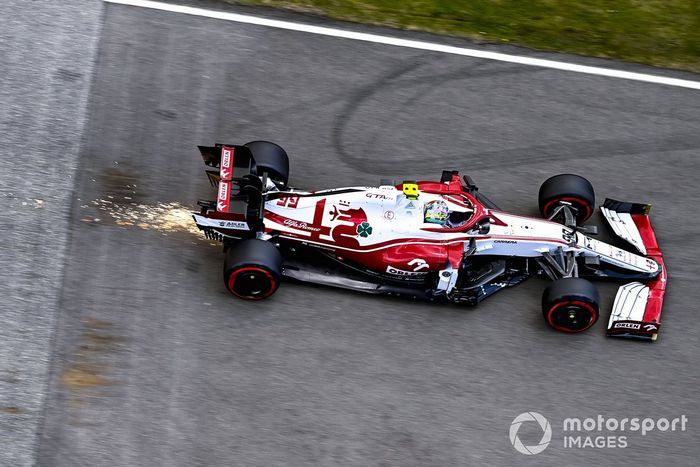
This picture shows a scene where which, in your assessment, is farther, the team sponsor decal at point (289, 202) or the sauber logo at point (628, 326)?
the sauber logo at point (628, 326)

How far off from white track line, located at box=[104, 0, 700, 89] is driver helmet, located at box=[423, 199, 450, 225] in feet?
14.3

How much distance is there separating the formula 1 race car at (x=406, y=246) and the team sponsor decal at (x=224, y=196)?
1cm

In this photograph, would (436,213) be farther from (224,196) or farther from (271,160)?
(224,196)

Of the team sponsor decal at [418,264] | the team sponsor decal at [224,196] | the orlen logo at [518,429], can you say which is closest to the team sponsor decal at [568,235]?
the team sponsor decal at [418,264]

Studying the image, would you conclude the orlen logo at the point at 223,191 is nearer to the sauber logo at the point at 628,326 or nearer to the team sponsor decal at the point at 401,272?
the team sponsor decal at the point at 401,272

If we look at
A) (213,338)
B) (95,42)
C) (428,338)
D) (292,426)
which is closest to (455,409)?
(428,338)

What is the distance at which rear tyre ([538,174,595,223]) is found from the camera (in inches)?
515

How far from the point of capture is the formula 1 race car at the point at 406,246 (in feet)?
39.3

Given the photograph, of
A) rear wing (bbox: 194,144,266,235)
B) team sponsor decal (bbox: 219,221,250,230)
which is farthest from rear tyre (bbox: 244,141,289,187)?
team sponsor decal (bbox: 219,221,250,230)

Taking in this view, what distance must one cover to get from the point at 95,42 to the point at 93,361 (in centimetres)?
571

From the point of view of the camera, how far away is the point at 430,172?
14.0 m

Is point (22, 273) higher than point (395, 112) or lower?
lower

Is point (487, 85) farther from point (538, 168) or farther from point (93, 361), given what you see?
point (93, 361)

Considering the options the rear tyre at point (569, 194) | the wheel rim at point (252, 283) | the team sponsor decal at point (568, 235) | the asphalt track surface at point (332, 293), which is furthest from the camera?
the rear tyre at point (569, 194)
